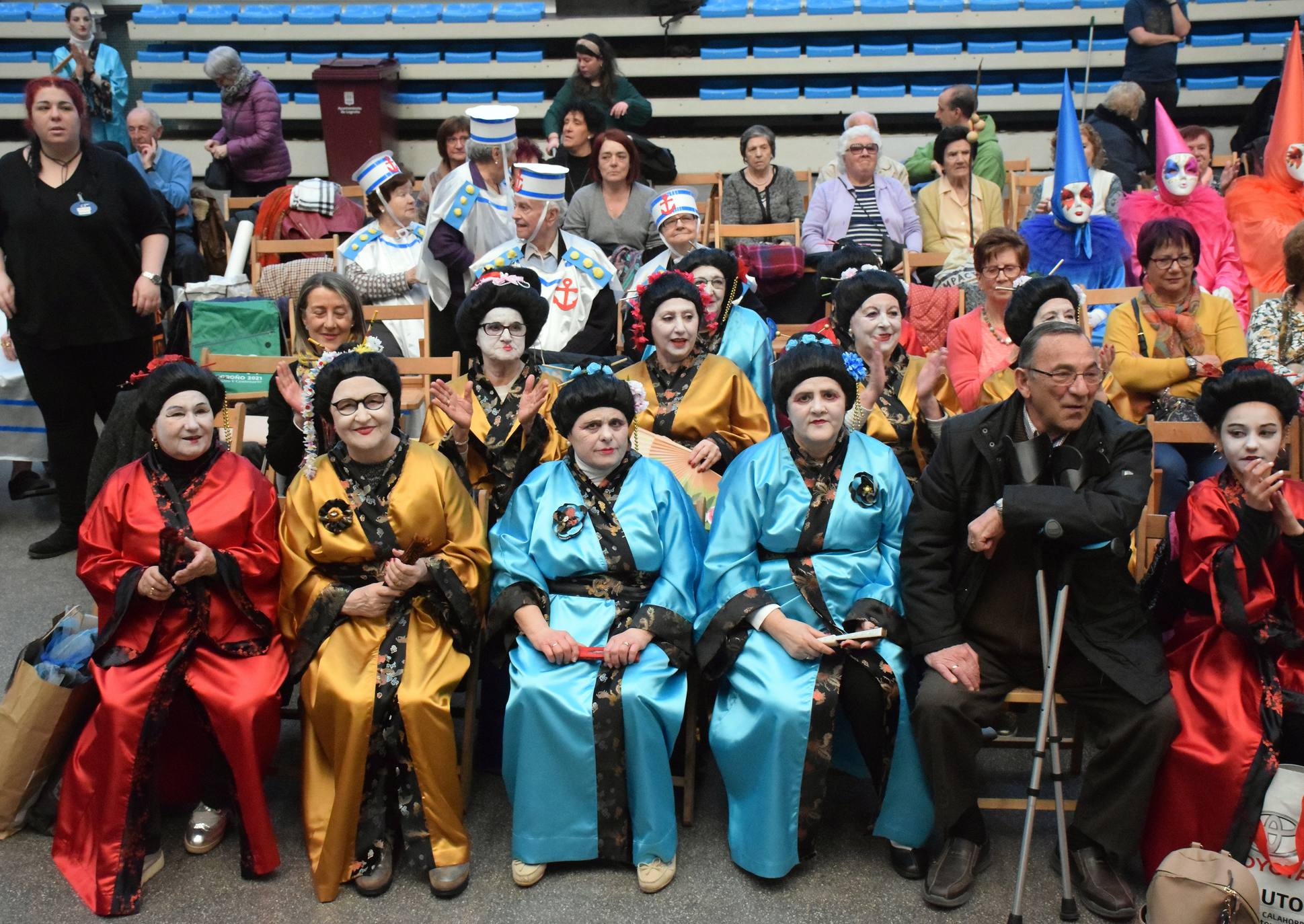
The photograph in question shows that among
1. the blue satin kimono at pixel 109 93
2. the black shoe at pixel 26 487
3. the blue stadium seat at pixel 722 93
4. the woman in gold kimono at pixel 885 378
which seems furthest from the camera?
the blue stadium seat at pixel 722 93

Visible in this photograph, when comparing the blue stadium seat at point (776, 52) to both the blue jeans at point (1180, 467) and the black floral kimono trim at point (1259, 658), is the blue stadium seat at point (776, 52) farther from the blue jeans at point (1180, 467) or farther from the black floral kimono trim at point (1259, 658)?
the black floral kimono trim at point (1259, 658)

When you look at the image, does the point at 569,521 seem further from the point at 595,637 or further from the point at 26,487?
the point at 26,487

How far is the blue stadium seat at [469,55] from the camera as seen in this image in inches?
383

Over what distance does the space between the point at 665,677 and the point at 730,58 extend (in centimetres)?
753

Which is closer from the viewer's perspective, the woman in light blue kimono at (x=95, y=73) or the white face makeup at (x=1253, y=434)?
the white face makeup at (x=1253, y=434)

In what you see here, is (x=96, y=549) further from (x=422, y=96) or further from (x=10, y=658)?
(x=422, y=96)

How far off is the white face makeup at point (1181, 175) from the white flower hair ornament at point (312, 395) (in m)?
3.96

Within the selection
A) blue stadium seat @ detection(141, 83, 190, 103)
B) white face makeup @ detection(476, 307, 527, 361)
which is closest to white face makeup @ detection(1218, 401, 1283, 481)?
white face makeup @ detection(476, 307, 527, 361)

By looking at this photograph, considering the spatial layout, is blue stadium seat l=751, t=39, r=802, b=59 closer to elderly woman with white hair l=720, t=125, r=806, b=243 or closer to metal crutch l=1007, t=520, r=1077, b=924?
elderly woman with white hair l=720, t=125, r=806, b=243

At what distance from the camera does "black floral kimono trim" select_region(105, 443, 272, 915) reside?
290 cm

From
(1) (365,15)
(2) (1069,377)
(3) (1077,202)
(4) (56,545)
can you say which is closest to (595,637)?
(2) (1069,377)

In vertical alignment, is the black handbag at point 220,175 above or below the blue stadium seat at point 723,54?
below

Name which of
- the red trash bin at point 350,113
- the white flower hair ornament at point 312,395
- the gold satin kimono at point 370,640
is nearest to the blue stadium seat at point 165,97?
the red trash bin at point 350,113

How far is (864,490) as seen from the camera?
3.16 m
